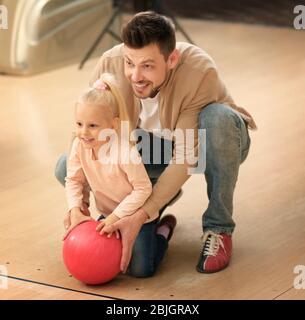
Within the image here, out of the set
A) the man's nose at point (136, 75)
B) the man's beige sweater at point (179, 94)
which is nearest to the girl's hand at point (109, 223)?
the man's beige sweater at point (179, 94)

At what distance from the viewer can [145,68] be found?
2.90m

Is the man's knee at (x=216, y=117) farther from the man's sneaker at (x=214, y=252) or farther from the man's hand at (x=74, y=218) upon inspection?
the man's hand at (x=74, y=218)

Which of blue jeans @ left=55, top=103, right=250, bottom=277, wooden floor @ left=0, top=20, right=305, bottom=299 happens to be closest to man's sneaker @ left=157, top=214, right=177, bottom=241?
wooden floor @ left=0, top=20, right=305, bottom=299

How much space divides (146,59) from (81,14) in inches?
145

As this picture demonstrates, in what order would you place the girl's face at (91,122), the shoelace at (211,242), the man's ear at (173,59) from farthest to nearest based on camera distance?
the shoelace at (211,242) → the man's ear at (173,59) → the girl's face at (91,122)

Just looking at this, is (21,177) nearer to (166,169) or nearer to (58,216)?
(58,216)

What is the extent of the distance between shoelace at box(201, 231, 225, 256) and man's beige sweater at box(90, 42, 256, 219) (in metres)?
0.19

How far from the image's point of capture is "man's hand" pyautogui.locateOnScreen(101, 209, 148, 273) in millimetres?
2852

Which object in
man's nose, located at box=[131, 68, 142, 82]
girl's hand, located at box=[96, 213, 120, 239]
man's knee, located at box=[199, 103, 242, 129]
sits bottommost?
girl's hand, located at box=[96, 213, 120, 239]

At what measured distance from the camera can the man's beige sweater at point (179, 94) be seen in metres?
2.97

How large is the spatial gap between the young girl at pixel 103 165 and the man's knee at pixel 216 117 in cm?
29

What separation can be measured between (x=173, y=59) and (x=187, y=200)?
3.06 feet

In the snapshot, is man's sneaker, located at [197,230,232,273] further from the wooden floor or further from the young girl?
the young girl

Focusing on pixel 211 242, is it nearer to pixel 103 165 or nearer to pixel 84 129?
pixel 103 165
